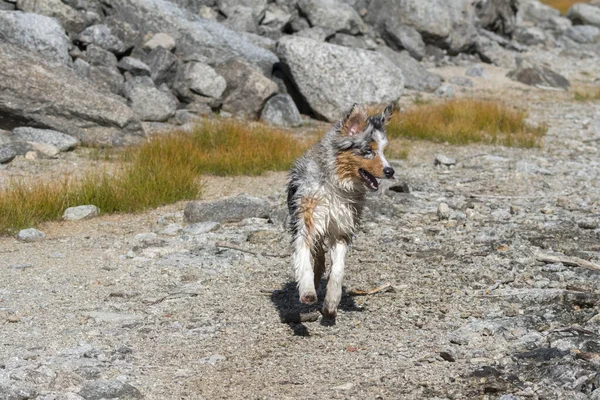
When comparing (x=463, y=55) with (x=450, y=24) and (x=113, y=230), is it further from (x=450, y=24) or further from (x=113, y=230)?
(x=113, y=230)

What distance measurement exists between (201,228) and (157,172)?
6.81 ft

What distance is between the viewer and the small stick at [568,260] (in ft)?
30.1

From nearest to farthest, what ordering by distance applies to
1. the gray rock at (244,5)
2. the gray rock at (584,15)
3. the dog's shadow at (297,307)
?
1. the dog's shadow at (297,307)
2. the gray rock at (244,5)
3. the gray rock at (584,15)

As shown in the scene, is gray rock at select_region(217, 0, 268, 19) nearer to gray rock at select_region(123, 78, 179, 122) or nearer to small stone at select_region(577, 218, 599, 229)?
gray rock at select_region(123, 78, 179, 122)

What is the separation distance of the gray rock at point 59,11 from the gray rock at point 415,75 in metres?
8.84

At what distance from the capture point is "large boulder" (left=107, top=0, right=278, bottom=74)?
2123 cm

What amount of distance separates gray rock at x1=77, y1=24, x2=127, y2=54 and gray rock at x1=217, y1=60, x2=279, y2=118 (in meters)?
2.53

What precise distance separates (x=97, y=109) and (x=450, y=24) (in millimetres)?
17054

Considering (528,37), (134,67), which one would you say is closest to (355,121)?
(134,67)

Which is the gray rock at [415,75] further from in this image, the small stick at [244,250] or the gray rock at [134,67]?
the small stick at [244,250]

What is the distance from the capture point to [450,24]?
3019 cm

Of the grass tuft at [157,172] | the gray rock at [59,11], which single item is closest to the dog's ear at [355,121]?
the grass tuft at [157,172]

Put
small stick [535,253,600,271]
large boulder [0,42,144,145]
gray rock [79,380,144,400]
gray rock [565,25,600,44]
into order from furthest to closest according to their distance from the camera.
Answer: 1. gray rock [565,25,600,44]
2. large boulder [0,42,144,145]
3. small stick [535,253,600,271]
4. gray rock [79,380,144,400]

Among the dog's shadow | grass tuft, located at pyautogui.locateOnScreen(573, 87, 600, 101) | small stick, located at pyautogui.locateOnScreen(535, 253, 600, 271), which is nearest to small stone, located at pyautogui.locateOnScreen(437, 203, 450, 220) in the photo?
small stick, located at pyautogui.locateOnScreen(535, 253, 600, 271)
